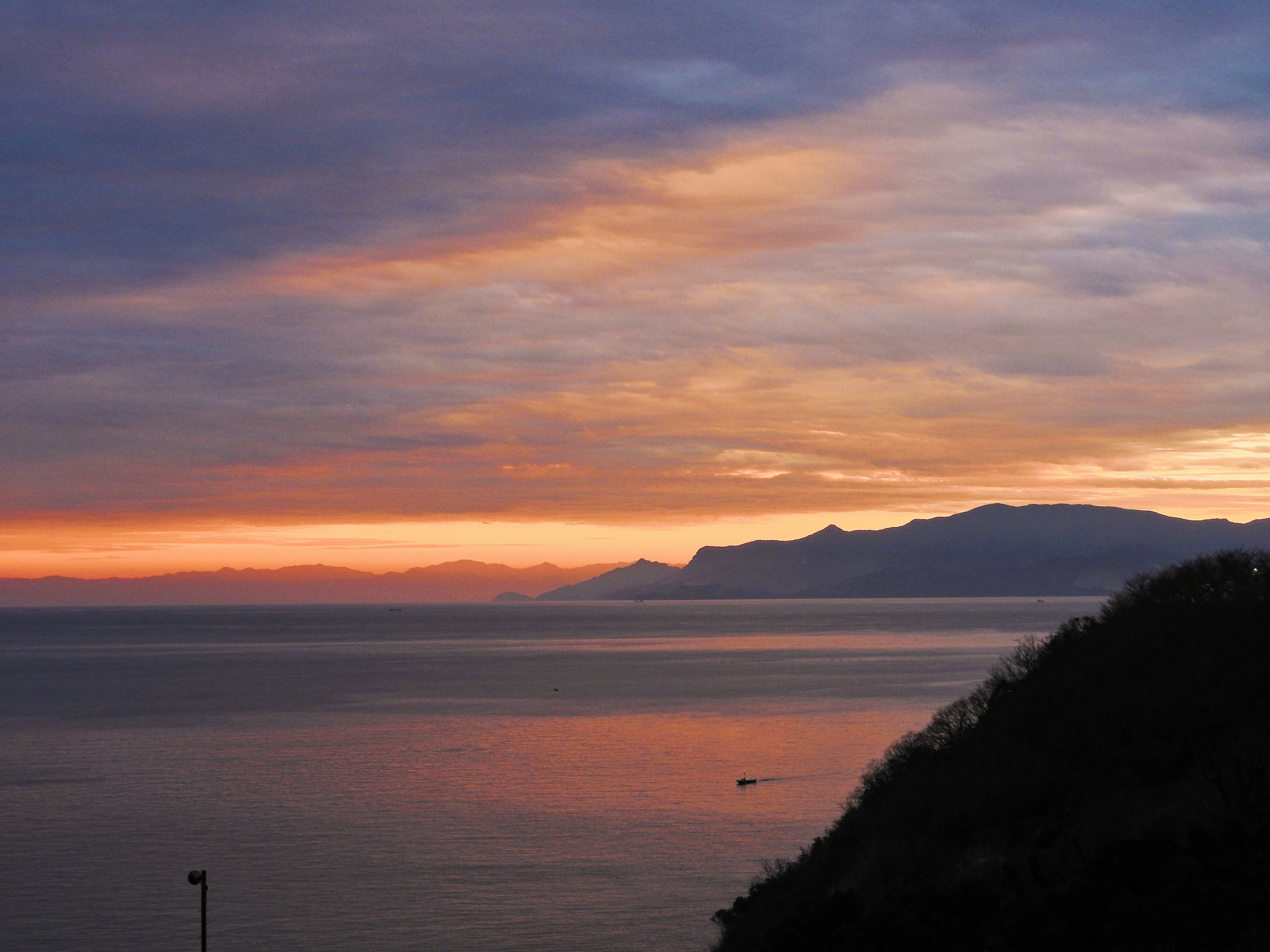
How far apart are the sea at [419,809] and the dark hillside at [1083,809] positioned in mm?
7641

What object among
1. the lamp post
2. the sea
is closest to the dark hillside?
the sea

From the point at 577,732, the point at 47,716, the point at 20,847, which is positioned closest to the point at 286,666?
the point at 47,716

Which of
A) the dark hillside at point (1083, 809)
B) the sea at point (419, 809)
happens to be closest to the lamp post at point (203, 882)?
the sea at point (419, 809)

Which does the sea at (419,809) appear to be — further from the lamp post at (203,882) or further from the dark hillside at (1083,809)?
the lamp post at (203,882)

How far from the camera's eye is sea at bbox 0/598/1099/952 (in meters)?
42.1

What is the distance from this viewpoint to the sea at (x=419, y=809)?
42062mm

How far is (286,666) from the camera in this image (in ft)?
575

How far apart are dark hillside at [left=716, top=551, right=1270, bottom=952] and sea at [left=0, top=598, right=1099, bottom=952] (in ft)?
25.1

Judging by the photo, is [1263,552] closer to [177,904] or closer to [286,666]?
[177,904]

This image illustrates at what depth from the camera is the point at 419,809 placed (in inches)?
2427

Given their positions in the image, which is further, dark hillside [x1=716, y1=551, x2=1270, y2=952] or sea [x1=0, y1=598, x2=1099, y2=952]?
sea [x1=0, y1=598, x2=1099, y2=952]

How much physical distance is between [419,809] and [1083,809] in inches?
1472

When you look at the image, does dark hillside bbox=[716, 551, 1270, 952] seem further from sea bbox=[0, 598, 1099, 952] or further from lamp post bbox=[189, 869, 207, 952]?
lamp post bbox=[189, 869, 207, 952]

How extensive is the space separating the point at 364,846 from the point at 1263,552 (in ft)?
131
